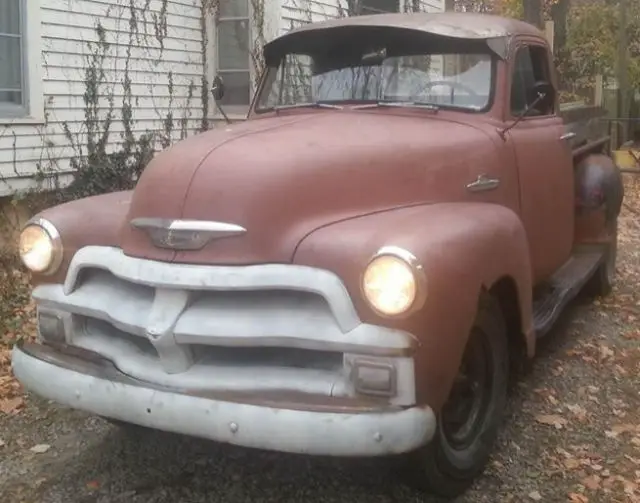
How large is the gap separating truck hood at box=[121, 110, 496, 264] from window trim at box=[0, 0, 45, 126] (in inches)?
194

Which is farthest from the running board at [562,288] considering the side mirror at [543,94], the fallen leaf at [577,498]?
the side mirror at [543,94]

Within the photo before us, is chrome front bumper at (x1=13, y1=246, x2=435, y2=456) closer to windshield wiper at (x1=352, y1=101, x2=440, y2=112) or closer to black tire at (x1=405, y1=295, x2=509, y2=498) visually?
black tire at (x1=405, y1=295, x2=509, y2=498)

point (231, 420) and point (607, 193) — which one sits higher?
point (607, 193)

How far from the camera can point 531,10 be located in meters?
15.5

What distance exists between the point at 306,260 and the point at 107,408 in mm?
928

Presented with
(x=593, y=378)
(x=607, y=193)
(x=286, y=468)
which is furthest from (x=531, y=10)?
(x=286, y=468)

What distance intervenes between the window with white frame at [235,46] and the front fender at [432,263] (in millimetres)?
8145

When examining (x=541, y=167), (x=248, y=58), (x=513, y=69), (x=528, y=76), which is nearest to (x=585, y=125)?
(x=528, y=76)

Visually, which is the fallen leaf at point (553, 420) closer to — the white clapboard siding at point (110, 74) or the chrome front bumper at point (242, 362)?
the chrome front bumper at point (242, 362)

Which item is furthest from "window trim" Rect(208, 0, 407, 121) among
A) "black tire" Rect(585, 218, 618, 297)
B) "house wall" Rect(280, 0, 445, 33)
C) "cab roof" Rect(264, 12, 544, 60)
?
"cab roof" Rect(264, 12, 544, 60)

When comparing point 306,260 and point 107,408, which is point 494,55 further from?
point 107,408

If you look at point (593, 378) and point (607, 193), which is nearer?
point (593, 378)

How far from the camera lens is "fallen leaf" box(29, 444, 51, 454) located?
423 centimetres

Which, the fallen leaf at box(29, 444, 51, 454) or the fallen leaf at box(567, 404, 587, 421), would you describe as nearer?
the fallen leaf at box(29, 444, 51, 454)
